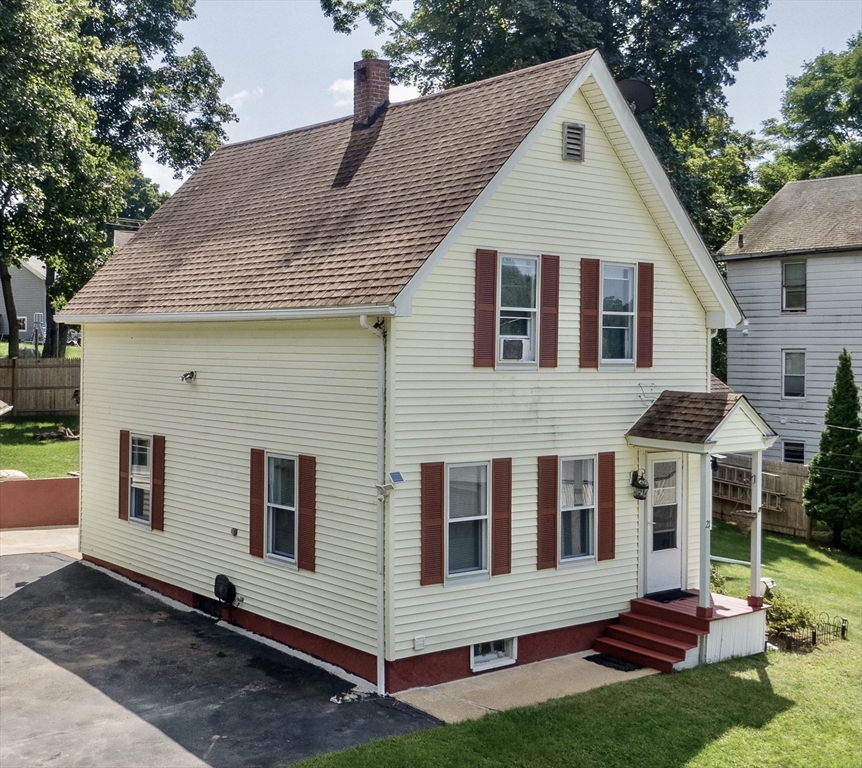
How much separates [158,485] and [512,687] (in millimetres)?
7243

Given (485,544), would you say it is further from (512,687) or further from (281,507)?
(281,507)

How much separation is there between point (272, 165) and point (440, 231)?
6.80 m

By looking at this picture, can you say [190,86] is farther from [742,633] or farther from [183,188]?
[742,633]

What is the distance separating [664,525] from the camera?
15.1 metres

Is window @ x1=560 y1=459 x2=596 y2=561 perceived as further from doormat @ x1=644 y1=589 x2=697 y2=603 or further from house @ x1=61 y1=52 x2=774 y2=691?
doormat @ x1=644 y1=589 x2=697 y2=603

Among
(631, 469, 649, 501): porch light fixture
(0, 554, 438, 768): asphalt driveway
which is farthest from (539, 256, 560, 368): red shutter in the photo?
(0, 554, 438, 768): asphalt driveway

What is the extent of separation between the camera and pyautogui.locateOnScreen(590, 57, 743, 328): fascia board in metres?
13.7

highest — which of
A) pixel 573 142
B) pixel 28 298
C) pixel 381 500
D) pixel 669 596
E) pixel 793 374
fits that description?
pixel 28 298

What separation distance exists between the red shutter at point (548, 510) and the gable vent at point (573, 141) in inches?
174

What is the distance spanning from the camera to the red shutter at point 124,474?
1709 centimetres

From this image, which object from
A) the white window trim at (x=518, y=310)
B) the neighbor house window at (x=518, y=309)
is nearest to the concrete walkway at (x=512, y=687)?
the white window trim at (x=518, y=310)

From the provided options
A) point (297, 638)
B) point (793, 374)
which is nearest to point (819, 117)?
point (793, 374)

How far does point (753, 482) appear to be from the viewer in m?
14.5

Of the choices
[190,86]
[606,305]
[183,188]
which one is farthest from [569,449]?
[190,86]
